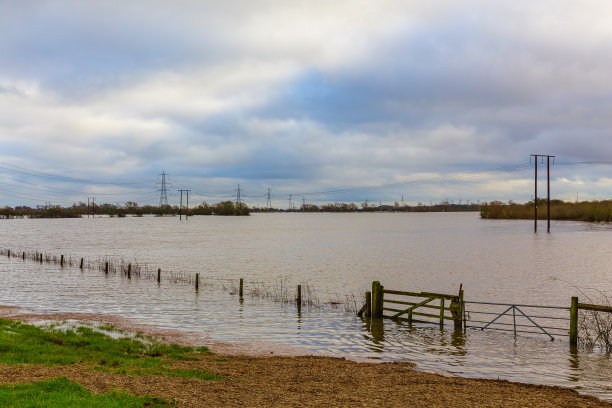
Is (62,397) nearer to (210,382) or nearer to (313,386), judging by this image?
(210,382)

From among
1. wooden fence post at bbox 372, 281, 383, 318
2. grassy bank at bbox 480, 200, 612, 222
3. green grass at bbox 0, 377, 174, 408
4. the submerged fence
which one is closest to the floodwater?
the submerged fence

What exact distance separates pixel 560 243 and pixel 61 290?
8417 cm

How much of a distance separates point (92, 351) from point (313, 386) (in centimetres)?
913

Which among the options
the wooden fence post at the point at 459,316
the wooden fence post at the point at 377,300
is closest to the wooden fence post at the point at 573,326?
the wooden fence post at the point at 459,316

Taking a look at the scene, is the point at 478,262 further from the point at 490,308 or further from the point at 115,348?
the point at 115,348

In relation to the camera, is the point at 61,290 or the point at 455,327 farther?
the point at 61,290

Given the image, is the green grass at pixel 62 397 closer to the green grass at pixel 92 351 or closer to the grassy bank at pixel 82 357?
the grassy bank at pixel 82 357

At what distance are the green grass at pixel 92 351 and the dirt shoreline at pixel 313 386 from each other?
86 centimetres

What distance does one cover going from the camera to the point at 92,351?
18391mm

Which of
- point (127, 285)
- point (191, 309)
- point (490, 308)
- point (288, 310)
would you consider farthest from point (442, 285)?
point (127, 285)

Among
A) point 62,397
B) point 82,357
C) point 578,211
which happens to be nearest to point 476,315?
point 82,357

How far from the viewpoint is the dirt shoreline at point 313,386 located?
1303 cm

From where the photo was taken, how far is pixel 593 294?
39531 mm

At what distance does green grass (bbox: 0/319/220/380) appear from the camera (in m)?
15.7
